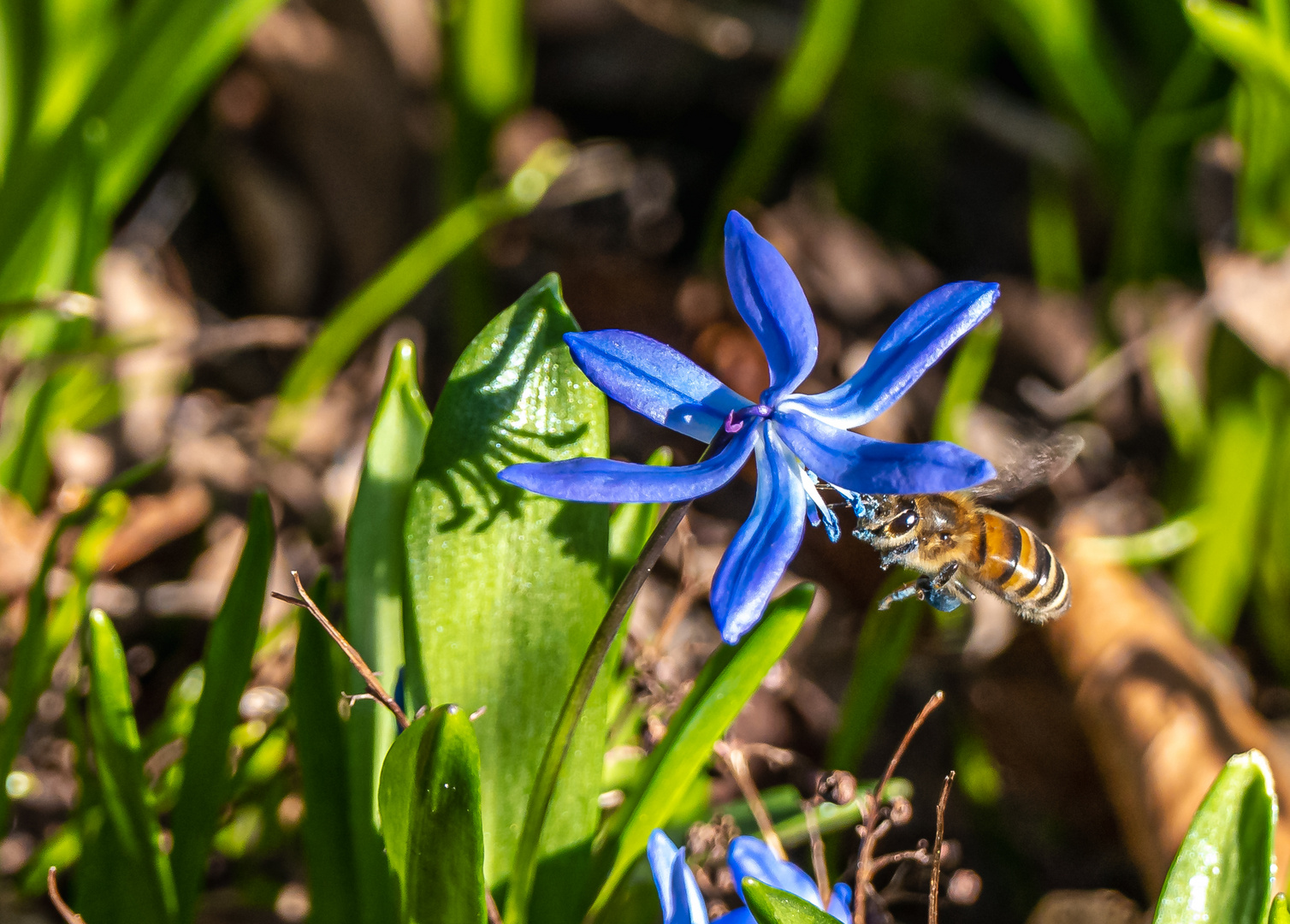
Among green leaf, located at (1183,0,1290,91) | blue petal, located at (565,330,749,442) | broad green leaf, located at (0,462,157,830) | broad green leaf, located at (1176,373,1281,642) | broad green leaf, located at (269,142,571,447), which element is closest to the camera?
blue petal, located at (565,330,749,442)

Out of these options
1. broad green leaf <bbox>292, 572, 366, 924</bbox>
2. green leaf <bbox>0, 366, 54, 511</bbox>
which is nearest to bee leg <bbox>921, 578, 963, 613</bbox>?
broad green leaf <bbox>292, 572, 366, 924</bbox>

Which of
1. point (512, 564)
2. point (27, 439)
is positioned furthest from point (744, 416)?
point (27, 439)

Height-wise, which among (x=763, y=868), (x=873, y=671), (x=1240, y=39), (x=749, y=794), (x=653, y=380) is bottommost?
(x=873, y=671)

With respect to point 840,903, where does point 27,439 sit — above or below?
above

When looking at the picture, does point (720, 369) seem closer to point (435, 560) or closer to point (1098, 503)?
point (1098, 503)

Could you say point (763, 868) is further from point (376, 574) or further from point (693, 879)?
point (376, 574)

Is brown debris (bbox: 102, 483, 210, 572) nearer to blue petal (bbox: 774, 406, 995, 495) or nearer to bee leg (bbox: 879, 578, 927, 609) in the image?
bee leg (bbox: 879, 578, 927, 609)
